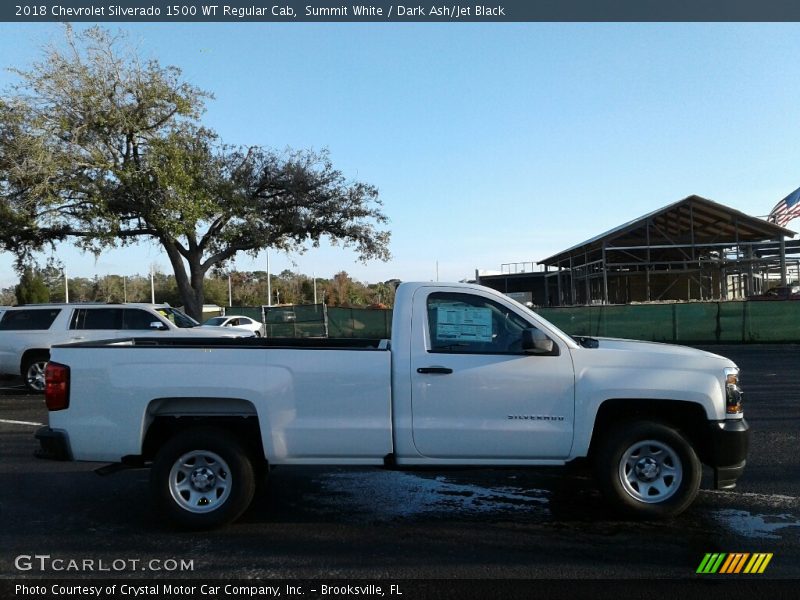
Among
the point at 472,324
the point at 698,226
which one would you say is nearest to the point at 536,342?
the point at 472,324

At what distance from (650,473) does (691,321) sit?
1989 cm

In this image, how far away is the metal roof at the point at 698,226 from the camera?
33.5 m

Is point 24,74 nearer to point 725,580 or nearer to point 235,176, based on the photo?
point 235,176

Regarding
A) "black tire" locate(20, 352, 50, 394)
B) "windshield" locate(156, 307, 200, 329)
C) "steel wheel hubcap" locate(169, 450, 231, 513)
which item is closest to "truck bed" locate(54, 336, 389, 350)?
"steel wheel hubcap" locate(169, 450, 231, 513)

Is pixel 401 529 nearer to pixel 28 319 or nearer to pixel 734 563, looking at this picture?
pixel 734 563

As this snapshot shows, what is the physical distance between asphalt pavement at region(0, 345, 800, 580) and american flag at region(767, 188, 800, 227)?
123ft

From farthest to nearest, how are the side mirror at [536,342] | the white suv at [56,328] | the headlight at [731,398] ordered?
the white suv at [56,328] < the headlight at [731,398] < the side mirror at [536,342]

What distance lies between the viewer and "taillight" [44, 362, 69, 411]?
521 cm

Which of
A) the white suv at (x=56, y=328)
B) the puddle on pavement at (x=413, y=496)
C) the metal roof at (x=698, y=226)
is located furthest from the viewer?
the metal roof at (x=698, y=226)

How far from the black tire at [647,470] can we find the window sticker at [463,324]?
4.27 feet

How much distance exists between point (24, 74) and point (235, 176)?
22.4ft

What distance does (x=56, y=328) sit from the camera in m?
12.9

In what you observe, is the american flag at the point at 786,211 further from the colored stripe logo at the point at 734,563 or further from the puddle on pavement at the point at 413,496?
the colored stripe logo at the point at 734,563

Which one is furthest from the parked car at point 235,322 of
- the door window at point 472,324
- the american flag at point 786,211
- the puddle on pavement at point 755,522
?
the american flag at point 786,211
